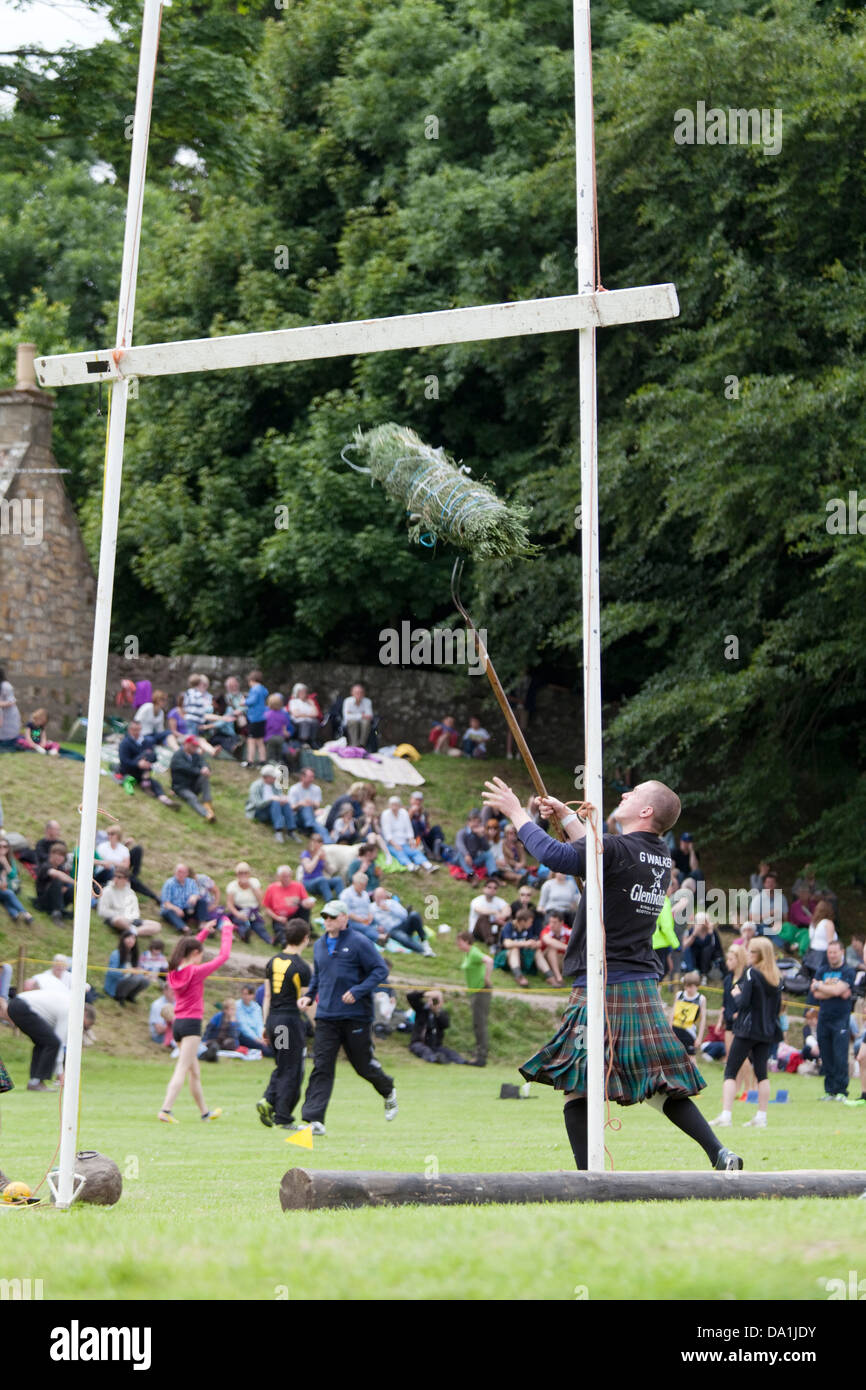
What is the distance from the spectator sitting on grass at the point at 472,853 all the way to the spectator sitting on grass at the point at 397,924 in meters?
2.49

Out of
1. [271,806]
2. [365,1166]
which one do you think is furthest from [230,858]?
[365,1166]

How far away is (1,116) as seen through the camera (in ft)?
61.2

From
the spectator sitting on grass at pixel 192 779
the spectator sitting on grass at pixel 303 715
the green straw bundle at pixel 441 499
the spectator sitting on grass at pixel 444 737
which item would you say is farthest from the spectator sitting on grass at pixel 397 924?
the green straw bundle at pixel 441 499

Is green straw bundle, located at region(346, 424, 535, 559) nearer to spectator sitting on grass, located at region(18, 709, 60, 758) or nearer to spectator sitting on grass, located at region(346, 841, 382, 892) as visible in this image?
spectator sitting on grass, located at region(346, 841, 382, 892)

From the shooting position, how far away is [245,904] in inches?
798

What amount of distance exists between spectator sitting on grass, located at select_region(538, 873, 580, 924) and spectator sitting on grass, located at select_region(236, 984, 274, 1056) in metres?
4.40

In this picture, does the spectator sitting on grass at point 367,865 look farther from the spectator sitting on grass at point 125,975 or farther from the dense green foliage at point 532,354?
the dense green foliage at point 532,354

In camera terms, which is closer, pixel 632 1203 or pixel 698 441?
pixel 632 1203

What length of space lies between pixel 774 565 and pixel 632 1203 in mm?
19150

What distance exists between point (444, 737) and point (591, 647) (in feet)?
75.4

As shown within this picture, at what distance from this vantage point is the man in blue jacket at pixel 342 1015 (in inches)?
471
